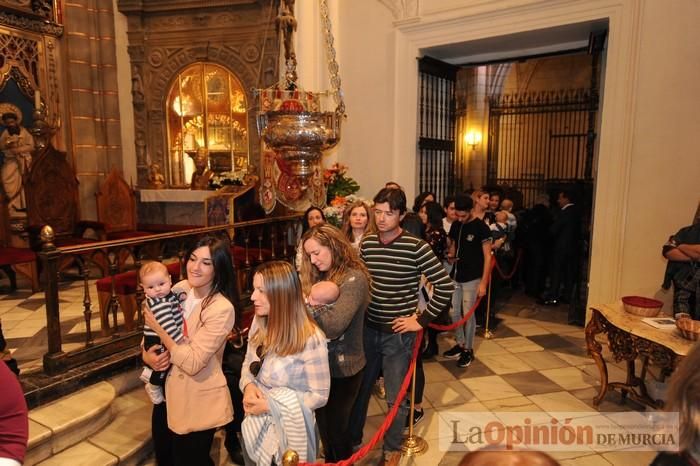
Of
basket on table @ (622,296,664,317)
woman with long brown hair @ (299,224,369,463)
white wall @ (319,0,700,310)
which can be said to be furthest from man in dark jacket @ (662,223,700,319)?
woman with long brown hair @ (299,224,369,463)

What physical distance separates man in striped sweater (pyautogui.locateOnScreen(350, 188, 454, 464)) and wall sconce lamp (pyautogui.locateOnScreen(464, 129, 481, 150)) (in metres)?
10.2

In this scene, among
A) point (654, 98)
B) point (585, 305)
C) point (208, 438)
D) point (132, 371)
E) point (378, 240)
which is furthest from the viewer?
point (585, 305)

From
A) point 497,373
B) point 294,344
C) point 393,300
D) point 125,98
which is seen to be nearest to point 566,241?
point 497,373

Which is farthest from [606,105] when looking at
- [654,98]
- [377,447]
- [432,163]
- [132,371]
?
[132,371]

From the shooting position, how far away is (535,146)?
38.5 feet

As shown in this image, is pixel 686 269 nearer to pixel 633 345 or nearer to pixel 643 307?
pixel 643 307

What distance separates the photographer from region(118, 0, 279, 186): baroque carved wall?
8.29 meters

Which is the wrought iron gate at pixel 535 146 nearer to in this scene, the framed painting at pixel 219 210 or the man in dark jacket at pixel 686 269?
the framed painting at pixel 219 210

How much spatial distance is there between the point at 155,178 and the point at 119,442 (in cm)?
628

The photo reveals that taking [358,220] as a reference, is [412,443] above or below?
below

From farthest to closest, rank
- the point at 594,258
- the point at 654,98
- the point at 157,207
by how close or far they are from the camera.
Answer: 1. the point at 157,207
2. the point at 594,258
3. the point at 654,98

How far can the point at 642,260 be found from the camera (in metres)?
5.01

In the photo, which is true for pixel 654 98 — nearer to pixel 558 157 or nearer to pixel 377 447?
pixel 377 447

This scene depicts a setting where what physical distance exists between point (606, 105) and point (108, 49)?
8.26 metres
